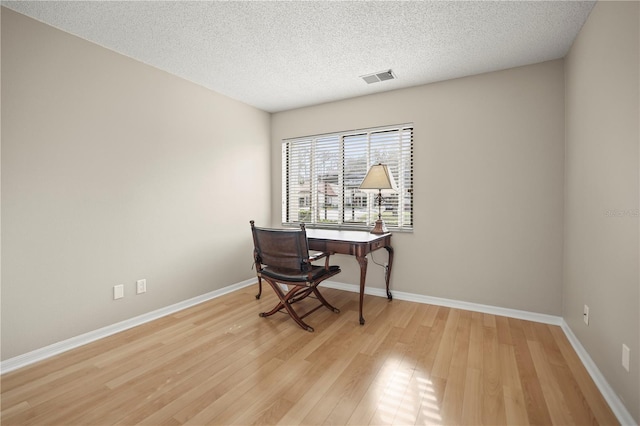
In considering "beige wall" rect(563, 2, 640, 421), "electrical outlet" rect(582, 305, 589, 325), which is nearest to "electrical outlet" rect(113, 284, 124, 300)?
"beige wall" rect(563, 2, 640, 421)

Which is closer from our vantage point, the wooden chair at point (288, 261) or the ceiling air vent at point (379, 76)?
the wooden chair at point (288, 261)

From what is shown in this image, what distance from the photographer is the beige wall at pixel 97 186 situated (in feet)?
7.11

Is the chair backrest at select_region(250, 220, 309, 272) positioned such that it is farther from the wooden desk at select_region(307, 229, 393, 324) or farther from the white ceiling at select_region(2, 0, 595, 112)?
the white ceiling at select_region(2, 0, 595, 112)

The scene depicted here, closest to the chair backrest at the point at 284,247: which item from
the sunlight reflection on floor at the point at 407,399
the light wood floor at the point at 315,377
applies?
the light wood floor at the point at 315,377

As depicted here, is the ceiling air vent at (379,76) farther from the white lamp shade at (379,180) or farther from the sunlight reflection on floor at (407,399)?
the sunlight reflection on floor at (407,399)

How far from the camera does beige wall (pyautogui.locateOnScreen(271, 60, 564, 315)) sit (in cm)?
288

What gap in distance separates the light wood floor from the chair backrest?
59 cm

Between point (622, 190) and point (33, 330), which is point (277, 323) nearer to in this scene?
point (33, 330)

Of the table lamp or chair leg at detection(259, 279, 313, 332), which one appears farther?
the table lamp

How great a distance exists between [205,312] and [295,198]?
2.02 metres

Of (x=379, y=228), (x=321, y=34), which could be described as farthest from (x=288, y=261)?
(x=321, y=34)

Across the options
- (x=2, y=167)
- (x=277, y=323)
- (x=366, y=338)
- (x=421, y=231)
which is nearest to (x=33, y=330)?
(x=2, y=167)

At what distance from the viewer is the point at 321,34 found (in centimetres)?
243

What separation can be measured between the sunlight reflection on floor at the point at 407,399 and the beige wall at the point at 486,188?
1.56 metres
